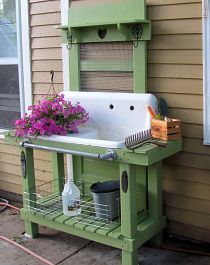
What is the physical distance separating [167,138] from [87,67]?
102 cm

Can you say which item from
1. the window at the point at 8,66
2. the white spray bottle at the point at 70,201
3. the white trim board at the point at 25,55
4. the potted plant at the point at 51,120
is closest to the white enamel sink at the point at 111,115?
the potted plant at the point at 51,120

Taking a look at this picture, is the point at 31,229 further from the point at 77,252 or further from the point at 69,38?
the point at 69,38

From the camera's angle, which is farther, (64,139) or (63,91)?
(63,91)

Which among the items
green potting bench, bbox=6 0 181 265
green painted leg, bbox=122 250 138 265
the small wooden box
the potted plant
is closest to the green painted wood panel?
green potting bench, bbox=6 0 181 265

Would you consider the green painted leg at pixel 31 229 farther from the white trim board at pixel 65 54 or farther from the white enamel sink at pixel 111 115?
the white trim board at pixel 65 54

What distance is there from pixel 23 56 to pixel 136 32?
131 centimetres

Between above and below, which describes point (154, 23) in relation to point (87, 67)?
above

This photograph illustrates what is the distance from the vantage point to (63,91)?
149 inches

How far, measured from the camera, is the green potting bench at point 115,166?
9.62ft

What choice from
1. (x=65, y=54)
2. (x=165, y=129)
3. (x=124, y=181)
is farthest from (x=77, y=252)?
(x=65, y=54)

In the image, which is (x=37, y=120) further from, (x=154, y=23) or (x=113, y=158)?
(x=154, y=23)

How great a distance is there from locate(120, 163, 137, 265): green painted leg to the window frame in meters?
1.60

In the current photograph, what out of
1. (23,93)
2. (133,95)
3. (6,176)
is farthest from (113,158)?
(6,176)

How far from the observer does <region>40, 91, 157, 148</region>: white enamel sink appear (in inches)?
126
